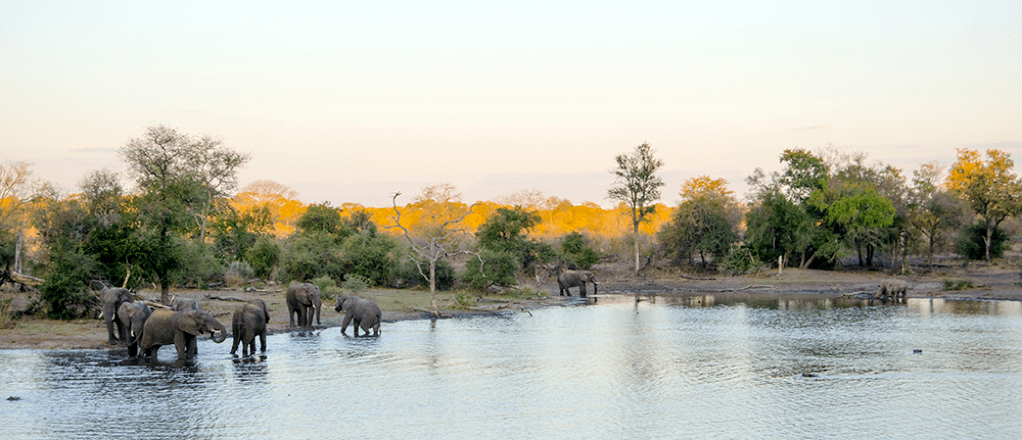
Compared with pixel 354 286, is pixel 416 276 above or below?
above

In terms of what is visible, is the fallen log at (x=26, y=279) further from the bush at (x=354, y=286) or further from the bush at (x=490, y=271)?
the bush at (x=490, y=271)

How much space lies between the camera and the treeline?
27.2 m

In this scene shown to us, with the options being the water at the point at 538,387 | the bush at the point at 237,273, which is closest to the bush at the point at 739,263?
the water at the point at 538,387

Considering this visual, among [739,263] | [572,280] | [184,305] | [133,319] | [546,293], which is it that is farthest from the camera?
[739,263]

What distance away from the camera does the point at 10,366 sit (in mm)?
18469

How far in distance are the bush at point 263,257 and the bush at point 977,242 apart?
158ft

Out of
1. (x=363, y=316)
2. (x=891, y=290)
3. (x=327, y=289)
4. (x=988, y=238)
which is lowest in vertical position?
(x=891, y=290)

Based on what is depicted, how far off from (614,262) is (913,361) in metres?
46.9

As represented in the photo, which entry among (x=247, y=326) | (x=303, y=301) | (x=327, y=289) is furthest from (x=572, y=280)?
(x=247, y=326)

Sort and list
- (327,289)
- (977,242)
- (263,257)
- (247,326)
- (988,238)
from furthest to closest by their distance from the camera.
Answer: (977,242) → (988,238) → (263,257) → (327,289) → (247,326)

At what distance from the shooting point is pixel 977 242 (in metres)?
57.9

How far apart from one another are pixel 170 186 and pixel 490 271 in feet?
60.6

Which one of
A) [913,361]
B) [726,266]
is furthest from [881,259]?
[913,361]

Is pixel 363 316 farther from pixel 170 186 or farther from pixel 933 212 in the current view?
pixel 933 212
